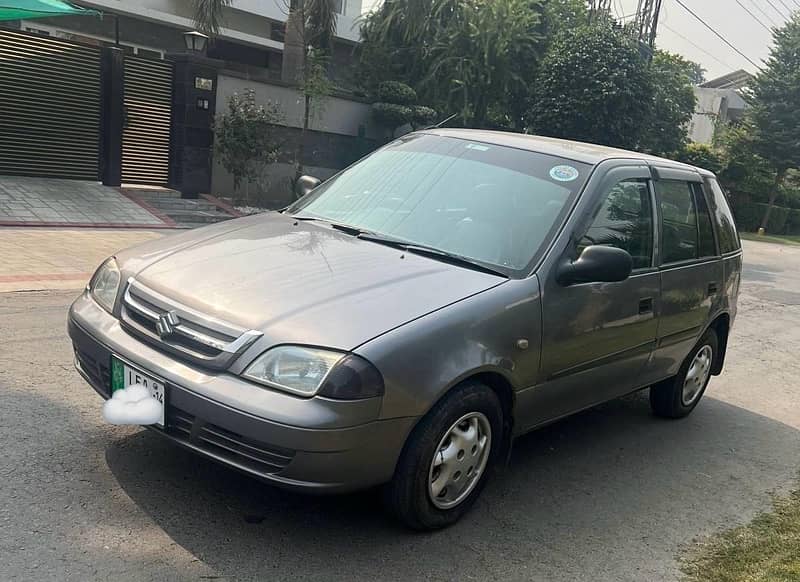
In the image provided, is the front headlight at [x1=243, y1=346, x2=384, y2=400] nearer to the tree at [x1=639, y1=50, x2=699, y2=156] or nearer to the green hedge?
the tree at [x1=639, y1=50, x2=699, y2=156]

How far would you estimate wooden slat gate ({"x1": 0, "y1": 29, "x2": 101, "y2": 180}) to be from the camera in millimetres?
12812

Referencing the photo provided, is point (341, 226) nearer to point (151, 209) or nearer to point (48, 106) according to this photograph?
point (151, 209)

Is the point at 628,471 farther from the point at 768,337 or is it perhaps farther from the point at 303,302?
the point at 768,337

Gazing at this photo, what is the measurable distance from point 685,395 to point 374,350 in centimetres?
342

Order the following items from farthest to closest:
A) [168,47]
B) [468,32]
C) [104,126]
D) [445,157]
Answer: [168,47] → [468,32] → [104,126] → [445,157]

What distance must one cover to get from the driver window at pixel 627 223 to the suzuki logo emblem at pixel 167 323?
204 centimetres

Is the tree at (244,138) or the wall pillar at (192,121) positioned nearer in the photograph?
the wall pillar at (192,121)

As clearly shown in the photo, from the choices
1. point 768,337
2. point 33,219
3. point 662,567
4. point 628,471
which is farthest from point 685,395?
point 33,219

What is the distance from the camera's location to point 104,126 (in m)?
13.8

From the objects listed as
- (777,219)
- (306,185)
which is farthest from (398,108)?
(777,219)

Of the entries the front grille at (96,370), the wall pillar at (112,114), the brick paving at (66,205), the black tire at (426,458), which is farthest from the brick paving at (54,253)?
the black tire at (426,458)

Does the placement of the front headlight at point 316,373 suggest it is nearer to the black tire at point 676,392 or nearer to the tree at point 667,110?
the black tire at point 676,392

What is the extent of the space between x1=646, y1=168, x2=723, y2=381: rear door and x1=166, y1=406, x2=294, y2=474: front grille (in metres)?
2.68

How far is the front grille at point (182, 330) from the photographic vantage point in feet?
9.78
